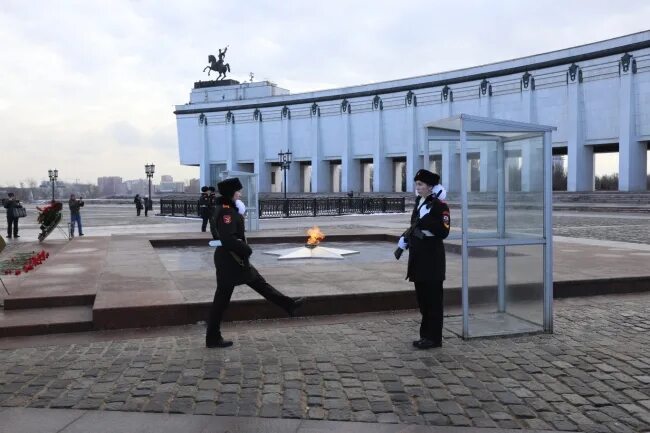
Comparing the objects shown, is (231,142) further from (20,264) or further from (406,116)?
(20,264)

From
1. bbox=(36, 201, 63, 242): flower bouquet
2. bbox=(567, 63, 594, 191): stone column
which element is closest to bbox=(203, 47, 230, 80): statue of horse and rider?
bbox=(567, 63, 594, 191): stone column

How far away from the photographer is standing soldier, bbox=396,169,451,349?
534 centimetres

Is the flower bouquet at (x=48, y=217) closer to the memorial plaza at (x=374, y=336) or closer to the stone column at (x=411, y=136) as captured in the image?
the memorial plaza at (x=374, y=336)

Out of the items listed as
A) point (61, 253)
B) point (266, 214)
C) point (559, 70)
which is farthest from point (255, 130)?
point (61, 253)

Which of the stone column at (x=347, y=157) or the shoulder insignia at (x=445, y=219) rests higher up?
the stone column at (x=347, y=157)

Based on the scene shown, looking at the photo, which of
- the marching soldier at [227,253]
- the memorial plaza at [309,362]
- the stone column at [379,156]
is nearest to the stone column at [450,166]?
the memorial plaza at [309,362]

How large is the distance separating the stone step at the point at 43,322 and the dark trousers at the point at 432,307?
12.0 feet

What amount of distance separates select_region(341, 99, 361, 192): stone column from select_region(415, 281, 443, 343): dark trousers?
2468 inches

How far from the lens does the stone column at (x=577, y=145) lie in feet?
161

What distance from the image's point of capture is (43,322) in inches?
246

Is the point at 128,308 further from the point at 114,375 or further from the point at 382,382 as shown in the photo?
the point at 382,382

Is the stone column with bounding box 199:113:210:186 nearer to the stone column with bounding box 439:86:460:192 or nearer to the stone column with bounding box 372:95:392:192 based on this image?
the stone column with bounding box 372:95:392:192

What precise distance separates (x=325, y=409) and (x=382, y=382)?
71 centimetres

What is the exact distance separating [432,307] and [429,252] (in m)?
0.54
